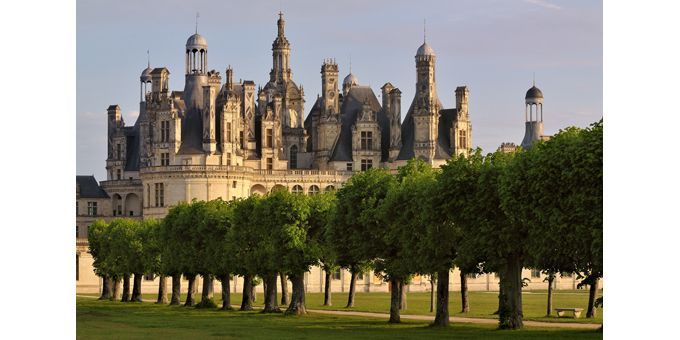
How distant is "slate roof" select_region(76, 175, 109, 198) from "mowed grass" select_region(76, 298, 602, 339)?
81.6m

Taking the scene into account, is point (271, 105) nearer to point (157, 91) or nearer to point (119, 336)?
point (157, 91)

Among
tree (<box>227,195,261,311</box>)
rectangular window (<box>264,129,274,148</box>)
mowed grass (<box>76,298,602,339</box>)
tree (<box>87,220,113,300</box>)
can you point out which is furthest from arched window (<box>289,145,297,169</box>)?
mowed grass (<box>76,298,602,339</box>)

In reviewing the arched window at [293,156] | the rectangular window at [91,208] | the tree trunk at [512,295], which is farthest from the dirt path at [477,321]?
the rectangular window at [91,208]

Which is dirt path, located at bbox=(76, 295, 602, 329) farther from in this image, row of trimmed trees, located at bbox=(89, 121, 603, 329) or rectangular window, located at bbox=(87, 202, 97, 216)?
rectangular window, located at bbox=(87, 202, 97, 216)

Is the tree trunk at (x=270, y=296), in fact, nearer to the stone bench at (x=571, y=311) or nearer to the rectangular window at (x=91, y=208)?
the stone bench at (x=571, y=311)

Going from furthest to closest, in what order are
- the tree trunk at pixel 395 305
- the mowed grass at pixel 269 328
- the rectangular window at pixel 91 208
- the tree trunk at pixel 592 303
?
the rectangular window at pixel 91 208 → the tree trunk at pixel 592 303 → the tree trunk at pixel 395 305 → the mowed grass at pixel 269 328

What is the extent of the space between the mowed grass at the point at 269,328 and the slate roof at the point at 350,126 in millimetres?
79073

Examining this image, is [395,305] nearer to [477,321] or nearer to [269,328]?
[477,321]

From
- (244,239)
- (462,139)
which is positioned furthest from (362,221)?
(462,139)

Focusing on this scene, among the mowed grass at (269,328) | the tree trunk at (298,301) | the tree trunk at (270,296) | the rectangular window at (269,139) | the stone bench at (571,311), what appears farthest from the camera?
the rectangular window at (269,139)

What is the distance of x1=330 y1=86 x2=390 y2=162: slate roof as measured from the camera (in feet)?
476

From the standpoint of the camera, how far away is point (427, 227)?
51.4 meters

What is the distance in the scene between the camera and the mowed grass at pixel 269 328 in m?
46.1
